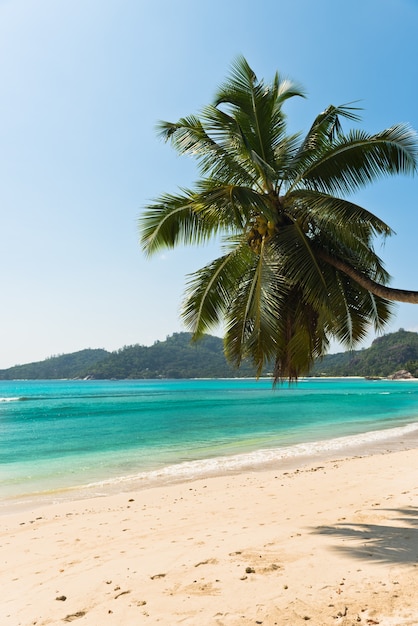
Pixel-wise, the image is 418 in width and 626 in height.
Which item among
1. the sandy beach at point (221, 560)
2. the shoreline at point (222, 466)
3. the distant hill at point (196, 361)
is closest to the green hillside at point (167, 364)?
the distant hill at point (196, 361)

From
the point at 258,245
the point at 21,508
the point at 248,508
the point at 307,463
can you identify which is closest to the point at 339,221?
the point at 258,245

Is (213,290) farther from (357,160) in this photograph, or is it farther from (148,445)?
(148,445)

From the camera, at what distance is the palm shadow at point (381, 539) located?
5207 millimetres

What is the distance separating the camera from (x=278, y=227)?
25.4ft

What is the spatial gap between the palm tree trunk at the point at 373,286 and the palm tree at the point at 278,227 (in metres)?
0.02

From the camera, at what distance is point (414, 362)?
14475 cm

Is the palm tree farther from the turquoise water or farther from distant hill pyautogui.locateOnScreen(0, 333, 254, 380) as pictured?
distant hill pyautogui.locateOnScreen(0, 333, 254, 380)

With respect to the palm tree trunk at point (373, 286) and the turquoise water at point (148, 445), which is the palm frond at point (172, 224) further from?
the turquoise water at point (148, 445)

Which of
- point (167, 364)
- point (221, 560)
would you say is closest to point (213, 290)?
point (221, 560)

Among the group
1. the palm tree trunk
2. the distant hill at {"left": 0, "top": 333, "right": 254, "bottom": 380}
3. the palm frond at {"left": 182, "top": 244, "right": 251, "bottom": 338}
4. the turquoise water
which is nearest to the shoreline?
the turquoise water

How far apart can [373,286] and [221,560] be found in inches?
163

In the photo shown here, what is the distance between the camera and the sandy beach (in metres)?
4.15

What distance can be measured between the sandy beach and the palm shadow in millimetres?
14

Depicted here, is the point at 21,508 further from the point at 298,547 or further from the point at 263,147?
the point at 263,147
